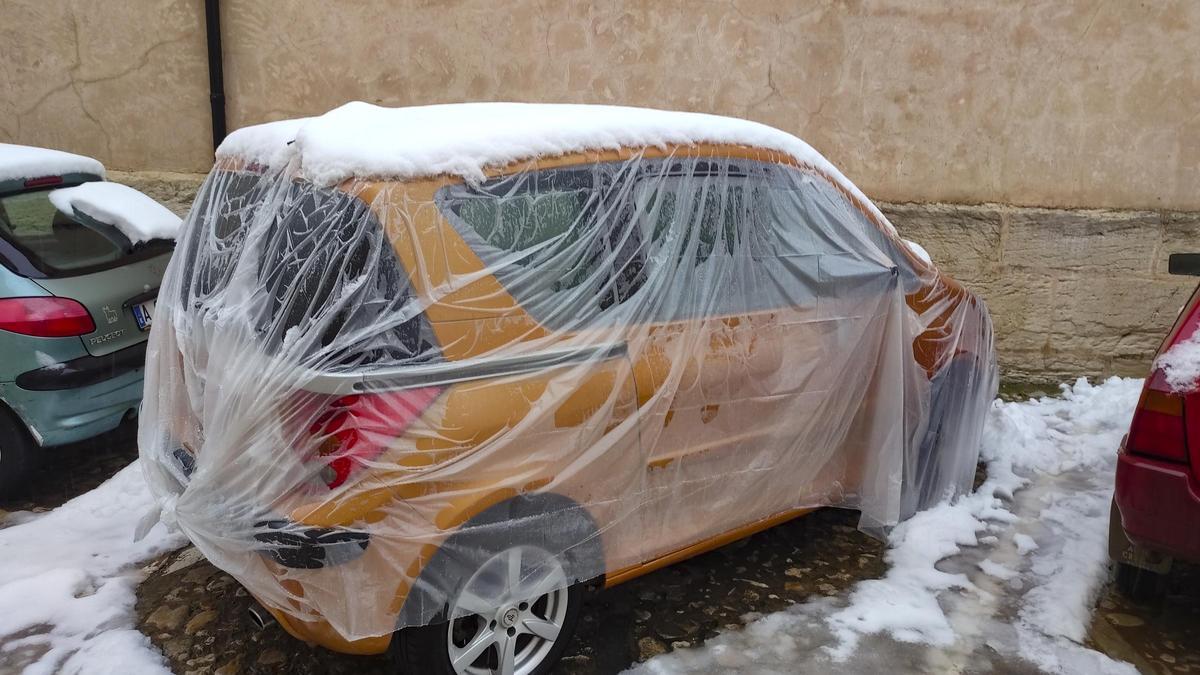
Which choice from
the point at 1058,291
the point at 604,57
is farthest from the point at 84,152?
the point at 1058,291

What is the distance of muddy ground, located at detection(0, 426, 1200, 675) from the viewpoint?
9.11 ft

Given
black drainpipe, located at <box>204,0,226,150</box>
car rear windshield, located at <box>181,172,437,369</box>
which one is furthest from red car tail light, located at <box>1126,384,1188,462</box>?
black drainpipe, located at <box>204,0,226,150</box>

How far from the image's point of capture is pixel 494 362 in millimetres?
2316

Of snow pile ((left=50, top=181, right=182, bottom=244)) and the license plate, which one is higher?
snow pile ((left=50, top=181, right=182, bottom=244))

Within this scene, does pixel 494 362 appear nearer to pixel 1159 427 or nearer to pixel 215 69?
pixel 1159 427

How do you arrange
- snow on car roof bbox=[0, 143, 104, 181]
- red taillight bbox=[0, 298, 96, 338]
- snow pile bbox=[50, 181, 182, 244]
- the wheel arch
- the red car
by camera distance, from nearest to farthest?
the wheel arch < the red car < red taillight bbox=[0, 298, 96, 338] < snow on car roof bbox=[0, 143, 104, 181] < snow pile bbox=[50, 181, 182, 244]

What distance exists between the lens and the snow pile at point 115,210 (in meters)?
4.01

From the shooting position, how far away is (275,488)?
7.18 ft

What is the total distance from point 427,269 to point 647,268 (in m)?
0.74

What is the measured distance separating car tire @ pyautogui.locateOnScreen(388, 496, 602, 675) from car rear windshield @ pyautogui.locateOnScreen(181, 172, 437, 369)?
0.54m

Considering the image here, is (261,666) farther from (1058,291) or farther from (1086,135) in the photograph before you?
(1086,135)

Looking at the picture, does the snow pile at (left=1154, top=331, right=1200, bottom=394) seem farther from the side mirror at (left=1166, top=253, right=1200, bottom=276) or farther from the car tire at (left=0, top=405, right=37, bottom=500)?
the car tire at (left=0, top=405, right=37, bottom=500)

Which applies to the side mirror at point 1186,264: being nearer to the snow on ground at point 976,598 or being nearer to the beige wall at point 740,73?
the snow on ground at point 976,598

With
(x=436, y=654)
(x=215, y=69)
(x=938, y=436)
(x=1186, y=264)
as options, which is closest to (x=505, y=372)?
(x=436, y=654)
